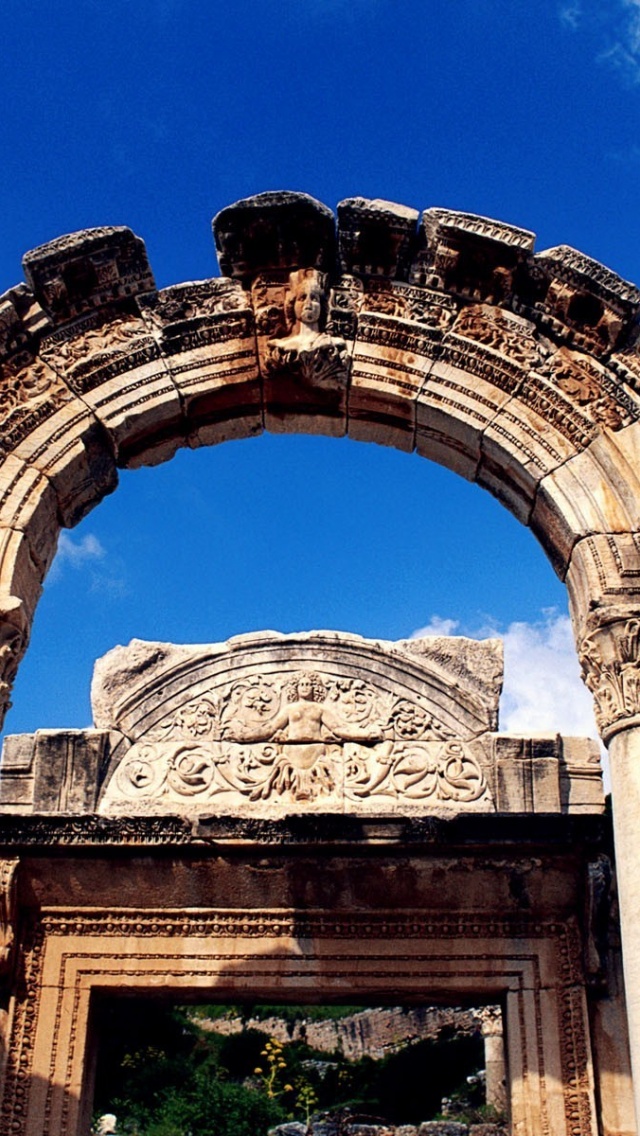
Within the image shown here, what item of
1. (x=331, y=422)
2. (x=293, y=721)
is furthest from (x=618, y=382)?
(x=293, y=721)

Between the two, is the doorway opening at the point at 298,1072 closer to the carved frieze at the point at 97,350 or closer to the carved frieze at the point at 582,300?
the carved frieze at the point at 97,350

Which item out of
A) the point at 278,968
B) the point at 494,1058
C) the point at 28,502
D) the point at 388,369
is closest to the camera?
the point at 28,502

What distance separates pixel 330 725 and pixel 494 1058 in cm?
1427

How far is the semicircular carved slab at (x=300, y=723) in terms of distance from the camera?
9.19 m

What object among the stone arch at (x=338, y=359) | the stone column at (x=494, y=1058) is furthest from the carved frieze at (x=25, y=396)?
the stone column at (x=494, y=1058)

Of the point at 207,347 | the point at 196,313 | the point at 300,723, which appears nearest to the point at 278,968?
the point at 300,723

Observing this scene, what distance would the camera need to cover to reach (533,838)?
27.6ft

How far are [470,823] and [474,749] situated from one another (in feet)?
3.62

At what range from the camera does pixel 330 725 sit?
9516 millimetres

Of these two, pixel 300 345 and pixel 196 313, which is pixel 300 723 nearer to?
pixel 300 345

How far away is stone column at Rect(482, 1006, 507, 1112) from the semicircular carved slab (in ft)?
39.8

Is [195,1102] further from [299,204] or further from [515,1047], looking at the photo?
[299,204]

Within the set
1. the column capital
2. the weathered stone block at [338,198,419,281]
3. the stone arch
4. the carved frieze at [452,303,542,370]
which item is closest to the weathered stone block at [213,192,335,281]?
the stone arch

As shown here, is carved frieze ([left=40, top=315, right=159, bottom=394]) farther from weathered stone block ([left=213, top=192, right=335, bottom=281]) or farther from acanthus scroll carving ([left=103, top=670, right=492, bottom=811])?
acanthus scroll carving ([left=103, top=670, right=492, bottom=811])
